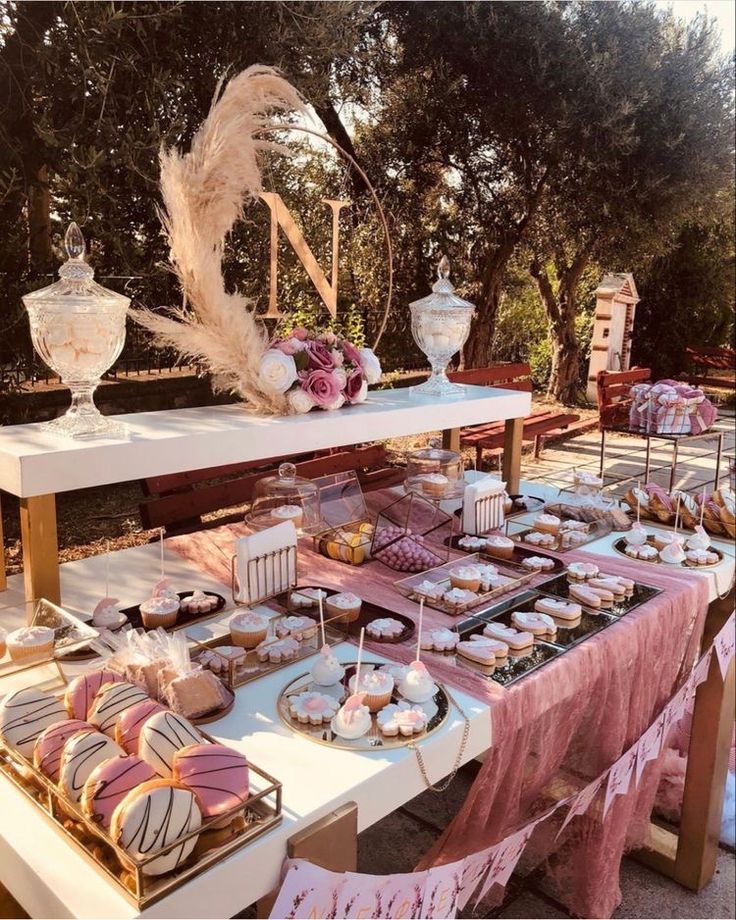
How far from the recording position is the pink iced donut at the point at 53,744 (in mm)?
1200

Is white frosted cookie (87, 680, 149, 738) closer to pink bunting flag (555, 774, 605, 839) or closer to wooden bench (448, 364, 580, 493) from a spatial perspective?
pink bunting flag (555, 774, 605, 839)

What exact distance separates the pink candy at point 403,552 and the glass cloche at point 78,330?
91 cm

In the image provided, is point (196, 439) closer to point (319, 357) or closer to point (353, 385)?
point (319, 357)

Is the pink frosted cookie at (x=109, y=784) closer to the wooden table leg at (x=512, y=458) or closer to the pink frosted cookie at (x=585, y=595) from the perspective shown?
the pink frosted cookie at (x=585, y=595)

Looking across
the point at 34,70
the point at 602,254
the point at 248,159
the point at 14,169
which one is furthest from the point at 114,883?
the point at 602,254

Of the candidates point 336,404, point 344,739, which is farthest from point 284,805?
point 336,404

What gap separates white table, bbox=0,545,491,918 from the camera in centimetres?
105

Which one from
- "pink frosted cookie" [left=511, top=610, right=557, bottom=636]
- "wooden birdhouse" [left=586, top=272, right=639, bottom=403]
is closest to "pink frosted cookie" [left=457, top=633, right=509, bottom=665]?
"pink frosted cookie" [left=511, top=610, right=557, bottom=636]

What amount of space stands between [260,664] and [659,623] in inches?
45.5

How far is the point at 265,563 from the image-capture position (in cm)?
200

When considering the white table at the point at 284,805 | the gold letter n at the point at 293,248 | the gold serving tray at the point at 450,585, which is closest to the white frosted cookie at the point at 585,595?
the gold serving tray at the point at 450,585

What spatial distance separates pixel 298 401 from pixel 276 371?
118mm

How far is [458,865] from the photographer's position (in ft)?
4.90

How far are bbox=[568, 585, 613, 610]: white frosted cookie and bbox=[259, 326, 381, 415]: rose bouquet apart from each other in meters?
0.87
